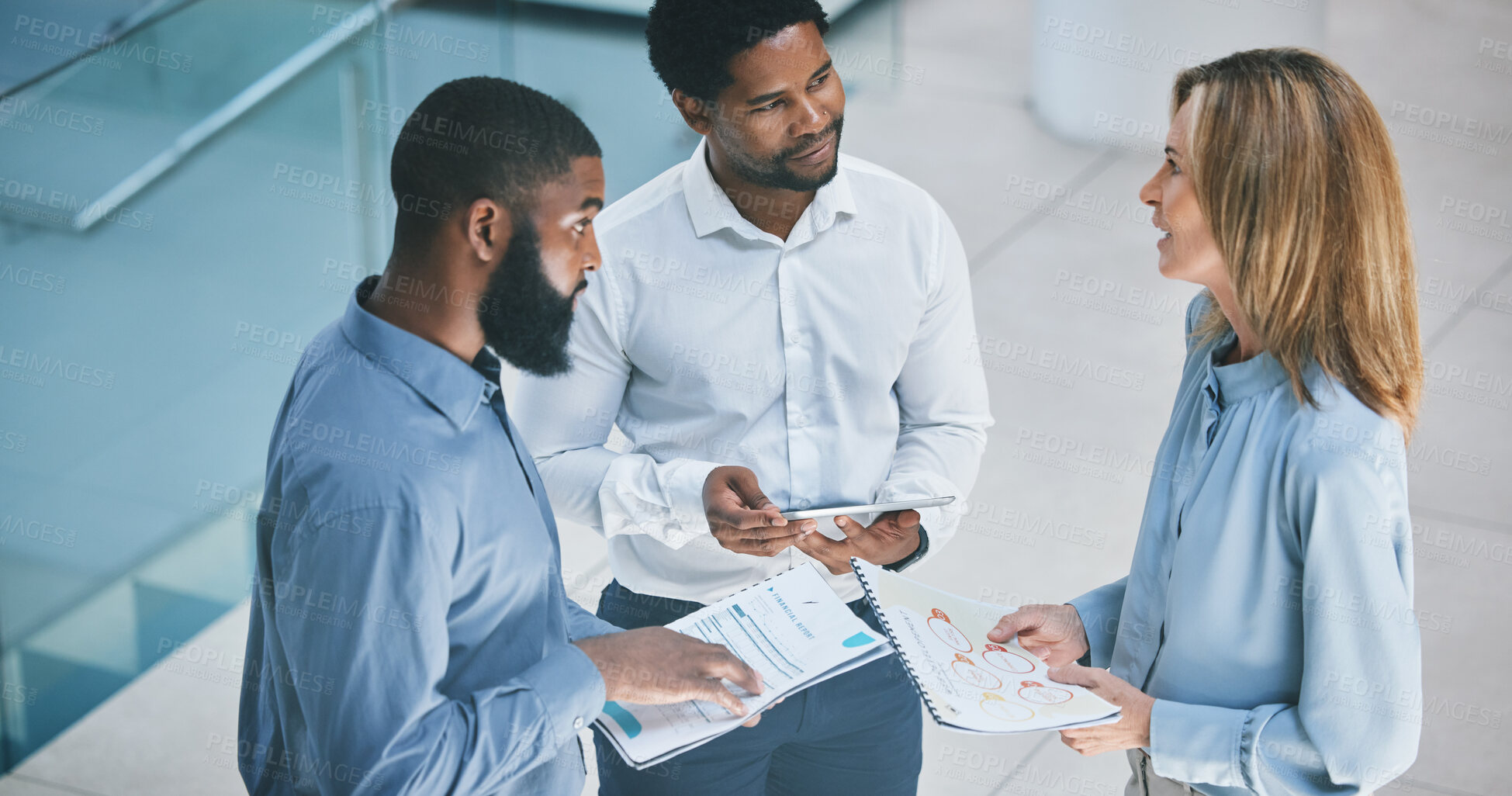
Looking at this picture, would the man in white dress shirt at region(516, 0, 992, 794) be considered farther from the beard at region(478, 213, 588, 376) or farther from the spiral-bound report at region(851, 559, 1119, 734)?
the beard at region(478, 213, 588, 376)

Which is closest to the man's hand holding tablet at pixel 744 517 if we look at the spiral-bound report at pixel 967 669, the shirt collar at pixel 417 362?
the spiral-bound report at pixel 967 669

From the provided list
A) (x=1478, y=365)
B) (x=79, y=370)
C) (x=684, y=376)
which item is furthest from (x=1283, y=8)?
(x=79, y=370)

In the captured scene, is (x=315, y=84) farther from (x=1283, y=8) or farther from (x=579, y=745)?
(x=1283, y=8)

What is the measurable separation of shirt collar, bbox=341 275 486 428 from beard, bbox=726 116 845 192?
2.34 feet

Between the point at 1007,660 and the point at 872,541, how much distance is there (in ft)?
1.18

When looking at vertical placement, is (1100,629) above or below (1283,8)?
below

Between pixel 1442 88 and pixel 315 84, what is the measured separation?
6.06 metres

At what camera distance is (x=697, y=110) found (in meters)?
2.08

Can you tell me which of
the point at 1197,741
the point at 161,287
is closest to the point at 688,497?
the point at 1197,741

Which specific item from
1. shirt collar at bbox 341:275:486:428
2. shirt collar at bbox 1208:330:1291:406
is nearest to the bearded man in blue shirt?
shirt collar at bbox 341:275:486:428

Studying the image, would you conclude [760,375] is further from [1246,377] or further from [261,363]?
[261,363]

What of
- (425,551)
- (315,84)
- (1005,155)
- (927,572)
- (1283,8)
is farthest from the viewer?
(1005,155)

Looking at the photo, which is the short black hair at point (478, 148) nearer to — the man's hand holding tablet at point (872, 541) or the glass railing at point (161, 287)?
the man's hand holding tablet at point (872, 541)

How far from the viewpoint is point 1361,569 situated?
1.46 meters
